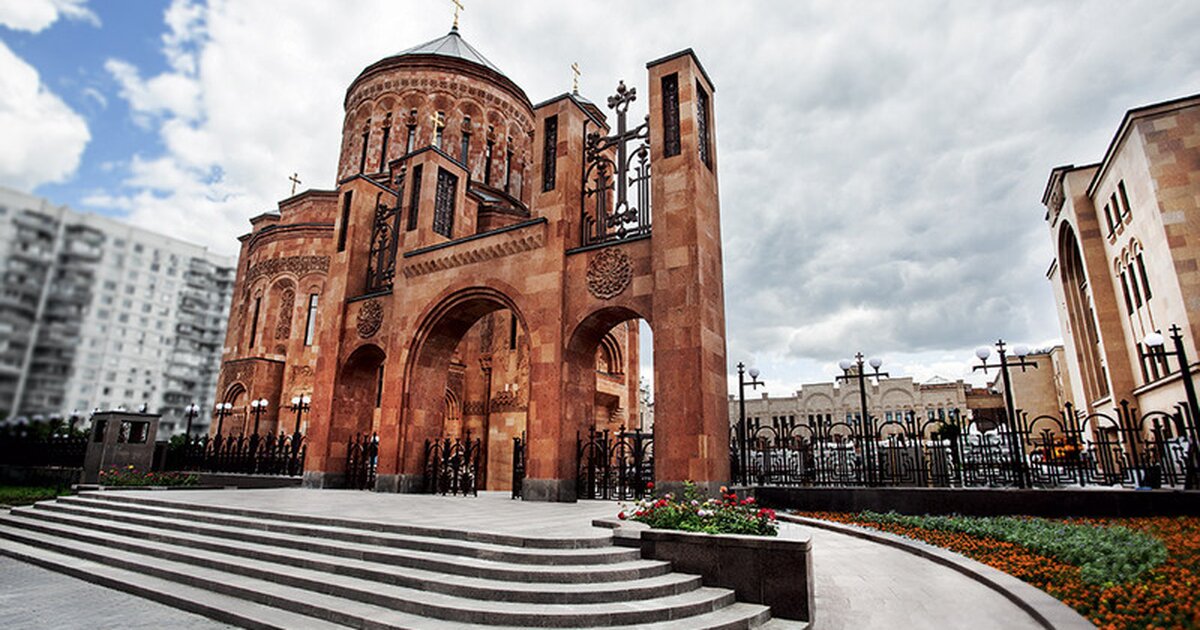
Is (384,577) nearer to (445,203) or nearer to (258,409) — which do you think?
(445,203)

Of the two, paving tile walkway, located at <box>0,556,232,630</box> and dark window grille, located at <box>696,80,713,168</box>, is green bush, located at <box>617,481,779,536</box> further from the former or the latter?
dark window grille, located at <box>696,80,713,168</box>

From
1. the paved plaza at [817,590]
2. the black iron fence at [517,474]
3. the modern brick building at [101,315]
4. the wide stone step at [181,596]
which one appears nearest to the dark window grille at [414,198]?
the black iron fence at [517,474]

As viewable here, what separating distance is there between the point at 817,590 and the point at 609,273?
769 cm

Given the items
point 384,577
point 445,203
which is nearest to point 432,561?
point 384,577

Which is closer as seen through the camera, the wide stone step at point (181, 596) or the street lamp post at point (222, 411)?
the wide stone step at point (181, 596)

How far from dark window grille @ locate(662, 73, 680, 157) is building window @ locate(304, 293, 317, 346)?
2072cm

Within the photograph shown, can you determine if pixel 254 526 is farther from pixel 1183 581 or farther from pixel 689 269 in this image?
pixel 1183 581

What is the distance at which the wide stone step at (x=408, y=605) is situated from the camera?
4.84m

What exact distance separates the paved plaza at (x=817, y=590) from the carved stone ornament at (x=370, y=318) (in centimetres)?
765

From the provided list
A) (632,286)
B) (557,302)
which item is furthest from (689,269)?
(557,302)

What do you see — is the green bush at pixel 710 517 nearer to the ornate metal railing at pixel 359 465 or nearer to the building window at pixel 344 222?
the ornate metal railing at pixel 359 465

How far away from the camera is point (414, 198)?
17219 millimetres

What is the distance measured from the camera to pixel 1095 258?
23.3 m

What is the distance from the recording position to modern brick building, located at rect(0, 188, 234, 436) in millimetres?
2000
